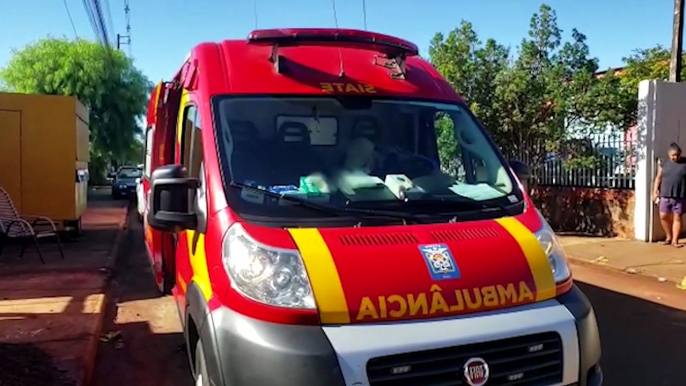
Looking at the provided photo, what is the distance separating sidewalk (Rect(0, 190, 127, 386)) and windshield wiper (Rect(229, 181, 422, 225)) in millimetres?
2384

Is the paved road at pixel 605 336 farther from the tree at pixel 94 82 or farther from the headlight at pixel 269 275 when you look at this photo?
the tree at pixel 94 82

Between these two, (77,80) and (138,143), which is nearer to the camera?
(77,80)

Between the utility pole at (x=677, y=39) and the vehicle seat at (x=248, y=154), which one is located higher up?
the utility pole at (x=677, y=39)

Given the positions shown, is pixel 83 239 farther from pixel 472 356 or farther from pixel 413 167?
pixel 472 356

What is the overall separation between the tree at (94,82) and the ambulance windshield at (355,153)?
26161 millimetres

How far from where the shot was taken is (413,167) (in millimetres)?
3816

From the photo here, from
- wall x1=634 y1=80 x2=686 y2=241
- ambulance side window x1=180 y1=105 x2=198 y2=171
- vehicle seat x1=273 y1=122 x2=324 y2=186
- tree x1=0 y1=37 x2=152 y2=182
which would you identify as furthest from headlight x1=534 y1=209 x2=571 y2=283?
tree x1=0 y1=37 x2=152 y2=182

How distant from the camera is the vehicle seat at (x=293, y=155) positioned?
136 inches

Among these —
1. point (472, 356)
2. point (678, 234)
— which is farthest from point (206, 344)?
point (678, 234)

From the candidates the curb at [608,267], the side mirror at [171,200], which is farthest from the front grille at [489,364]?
the curb at [608,267]

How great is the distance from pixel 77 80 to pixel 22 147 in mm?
17870

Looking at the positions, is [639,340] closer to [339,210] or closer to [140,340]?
[339,210]

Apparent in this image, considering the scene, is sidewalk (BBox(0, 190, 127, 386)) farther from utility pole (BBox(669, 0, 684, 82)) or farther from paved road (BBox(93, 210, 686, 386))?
utility pole (BBox(669, 0, 684, 82))

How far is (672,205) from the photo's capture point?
1028 centimetres
